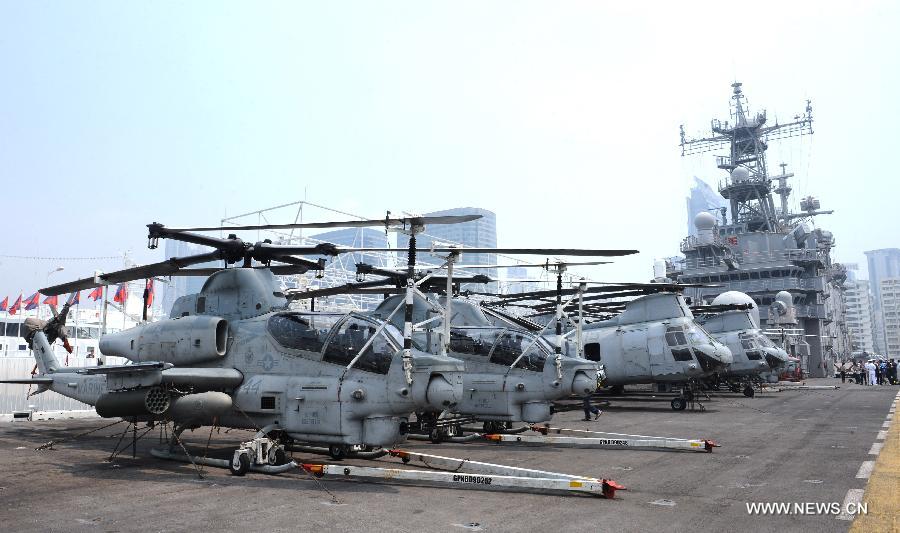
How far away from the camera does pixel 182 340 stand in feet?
40.5

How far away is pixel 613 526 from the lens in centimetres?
697

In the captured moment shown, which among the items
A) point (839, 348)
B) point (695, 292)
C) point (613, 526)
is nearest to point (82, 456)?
point (613, 526)

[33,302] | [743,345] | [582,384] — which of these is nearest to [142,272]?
[582,384]

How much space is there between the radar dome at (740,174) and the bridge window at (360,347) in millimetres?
69222

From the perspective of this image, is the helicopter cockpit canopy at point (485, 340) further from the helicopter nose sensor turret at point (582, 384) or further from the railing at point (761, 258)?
the railing at point (761, 258)

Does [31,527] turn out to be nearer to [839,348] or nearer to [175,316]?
[175,316]

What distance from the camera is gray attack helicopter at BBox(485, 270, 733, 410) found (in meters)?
23.7

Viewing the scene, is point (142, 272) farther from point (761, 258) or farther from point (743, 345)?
point (761, 258)

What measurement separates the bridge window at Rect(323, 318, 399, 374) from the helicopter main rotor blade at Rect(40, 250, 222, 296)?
3.66 m

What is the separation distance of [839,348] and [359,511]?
97.6 m

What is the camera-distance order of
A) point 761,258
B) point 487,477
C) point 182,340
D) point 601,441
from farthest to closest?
point 761,258, point 601,441, point 182,340, point 487,477

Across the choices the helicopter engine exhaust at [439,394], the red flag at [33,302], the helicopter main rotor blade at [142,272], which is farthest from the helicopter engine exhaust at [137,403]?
the red flag at [33,302]

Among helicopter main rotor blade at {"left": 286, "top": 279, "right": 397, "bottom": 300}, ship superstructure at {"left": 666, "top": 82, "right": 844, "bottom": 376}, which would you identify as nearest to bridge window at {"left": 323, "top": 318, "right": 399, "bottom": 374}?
helicopter main rotor blade at {"left": 286, "top": 279, "right": 397, "bottom": 300}

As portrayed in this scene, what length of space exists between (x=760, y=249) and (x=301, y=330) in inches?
2682
